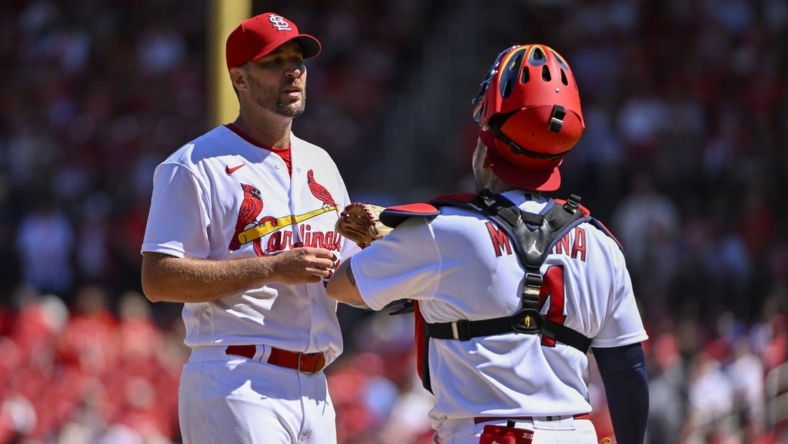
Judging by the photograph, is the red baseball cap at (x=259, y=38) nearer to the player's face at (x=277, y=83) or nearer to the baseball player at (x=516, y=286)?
the player's face at (x=277, y=83)

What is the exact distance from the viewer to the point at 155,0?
17938 mm

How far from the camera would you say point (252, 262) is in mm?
3957

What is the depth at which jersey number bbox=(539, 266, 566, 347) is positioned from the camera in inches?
138

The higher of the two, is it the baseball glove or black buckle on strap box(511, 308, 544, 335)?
the baseball glove

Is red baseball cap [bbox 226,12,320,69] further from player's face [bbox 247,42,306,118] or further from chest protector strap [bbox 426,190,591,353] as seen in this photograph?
chest protector strap [bbox 426,190,591,353]

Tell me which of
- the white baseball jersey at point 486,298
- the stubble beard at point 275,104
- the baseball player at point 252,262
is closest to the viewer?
the white baseball jersey at point 486,298

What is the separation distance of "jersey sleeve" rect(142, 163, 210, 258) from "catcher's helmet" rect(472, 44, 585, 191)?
962 mm

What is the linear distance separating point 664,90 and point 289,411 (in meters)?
9.82

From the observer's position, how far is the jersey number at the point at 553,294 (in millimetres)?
3510

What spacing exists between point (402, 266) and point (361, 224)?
527 mm

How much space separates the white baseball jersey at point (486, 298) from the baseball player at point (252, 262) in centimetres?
46

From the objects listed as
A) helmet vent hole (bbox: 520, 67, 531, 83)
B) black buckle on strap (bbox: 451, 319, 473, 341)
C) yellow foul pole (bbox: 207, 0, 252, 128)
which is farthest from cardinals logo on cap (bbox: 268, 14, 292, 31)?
yellow foul pole (bbox: 207, 0, 252, 128)

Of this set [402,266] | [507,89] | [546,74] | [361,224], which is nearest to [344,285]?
[402,266]

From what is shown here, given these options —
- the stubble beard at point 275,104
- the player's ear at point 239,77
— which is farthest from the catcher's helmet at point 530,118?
the player's ear at point 239,77
